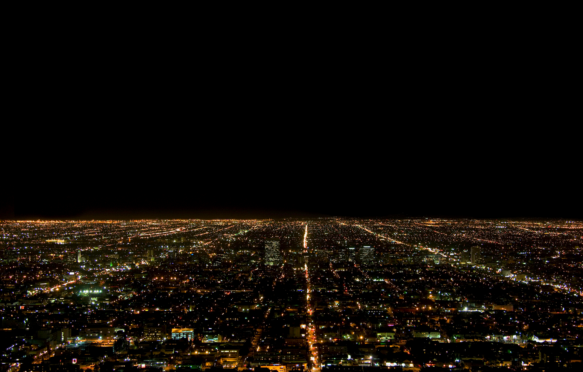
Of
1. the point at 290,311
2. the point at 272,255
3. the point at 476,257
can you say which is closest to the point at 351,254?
the point at 272,255

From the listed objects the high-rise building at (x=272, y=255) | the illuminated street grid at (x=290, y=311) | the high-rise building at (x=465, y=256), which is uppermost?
the high-rise building at (x=465, y=256)

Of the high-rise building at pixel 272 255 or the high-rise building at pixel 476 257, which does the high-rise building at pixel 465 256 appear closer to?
the high-rise building at pixel 476 257

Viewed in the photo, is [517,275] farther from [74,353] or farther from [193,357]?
[74,353]

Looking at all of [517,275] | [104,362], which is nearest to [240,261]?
[517,275]

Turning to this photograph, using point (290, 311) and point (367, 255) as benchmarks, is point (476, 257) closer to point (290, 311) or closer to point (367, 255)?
point (367, 255)

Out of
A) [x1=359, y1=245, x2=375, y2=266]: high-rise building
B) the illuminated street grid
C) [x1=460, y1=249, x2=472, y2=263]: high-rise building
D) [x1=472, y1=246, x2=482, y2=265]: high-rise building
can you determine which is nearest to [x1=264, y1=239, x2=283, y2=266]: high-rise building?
the illuminated street grid

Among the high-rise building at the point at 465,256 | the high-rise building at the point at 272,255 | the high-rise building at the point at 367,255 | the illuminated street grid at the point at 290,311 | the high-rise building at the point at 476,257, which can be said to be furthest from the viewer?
the high-rise building at the point at 465,256

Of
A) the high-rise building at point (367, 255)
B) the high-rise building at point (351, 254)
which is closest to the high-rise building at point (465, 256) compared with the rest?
the high-rise building at point (367, 255)

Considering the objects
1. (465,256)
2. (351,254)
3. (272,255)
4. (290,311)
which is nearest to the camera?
(290,311)
